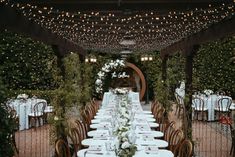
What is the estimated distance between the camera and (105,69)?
768 inches

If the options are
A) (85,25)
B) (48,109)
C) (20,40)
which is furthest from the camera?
(20,40)

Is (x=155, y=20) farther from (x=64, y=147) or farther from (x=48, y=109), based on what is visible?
(x=48, y=109)

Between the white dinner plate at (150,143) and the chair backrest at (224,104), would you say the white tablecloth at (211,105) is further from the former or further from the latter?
the white dinner plate at (150,143)

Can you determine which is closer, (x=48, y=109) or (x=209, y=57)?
(x=48, y=109)

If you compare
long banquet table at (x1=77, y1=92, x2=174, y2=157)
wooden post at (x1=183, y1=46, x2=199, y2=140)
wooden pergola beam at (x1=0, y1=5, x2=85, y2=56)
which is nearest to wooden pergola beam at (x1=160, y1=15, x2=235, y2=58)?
wooden post at (x1=183, y1=46, x2=199, y2=140)

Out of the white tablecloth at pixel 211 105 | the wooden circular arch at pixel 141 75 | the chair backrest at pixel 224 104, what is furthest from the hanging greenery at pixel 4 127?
the wooden circular arch at pixel 141 75

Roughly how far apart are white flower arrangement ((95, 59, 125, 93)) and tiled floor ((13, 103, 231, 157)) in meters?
6.52

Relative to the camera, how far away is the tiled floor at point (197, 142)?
29.9ft

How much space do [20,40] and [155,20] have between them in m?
13.2

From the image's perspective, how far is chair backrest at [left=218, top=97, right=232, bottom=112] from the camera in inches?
537

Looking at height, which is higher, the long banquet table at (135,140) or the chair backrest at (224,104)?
the chair backrest at (224,104)

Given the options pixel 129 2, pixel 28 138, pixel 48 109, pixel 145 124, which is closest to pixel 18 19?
pixel 129 2

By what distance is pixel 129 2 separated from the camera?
427 centimetres

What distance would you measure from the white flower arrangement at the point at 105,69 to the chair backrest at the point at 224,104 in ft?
21.3
